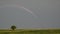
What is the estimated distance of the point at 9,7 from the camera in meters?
1.41

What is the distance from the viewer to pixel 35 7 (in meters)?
1.41

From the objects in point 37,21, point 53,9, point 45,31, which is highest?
point 53,9

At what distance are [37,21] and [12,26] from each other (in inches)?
10.6

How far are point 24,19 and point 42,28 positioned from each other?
0.21 m

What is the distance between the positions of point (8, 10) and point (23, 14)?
0.54ft

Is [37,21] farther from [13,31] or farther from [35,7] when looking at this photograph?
[13,31]

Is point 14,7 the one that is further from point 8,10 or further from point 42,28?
point 42,28

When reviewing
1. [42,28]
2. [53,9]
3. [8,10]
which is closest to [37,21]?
[42,28]

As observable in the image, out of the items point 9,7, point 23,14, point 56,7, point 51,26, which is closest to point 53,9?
point 56,7

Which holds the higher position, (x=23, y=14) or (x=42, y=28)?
(x=23, y=14)

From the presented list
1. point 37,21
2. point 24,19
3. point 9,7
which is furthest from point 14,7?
point 37,21

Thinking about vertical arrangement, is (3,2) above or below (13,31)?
above

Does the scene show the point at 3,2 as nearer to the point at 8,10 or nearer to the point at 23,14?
the point at 8,10

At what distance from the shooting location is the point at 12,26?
55.1 inches
